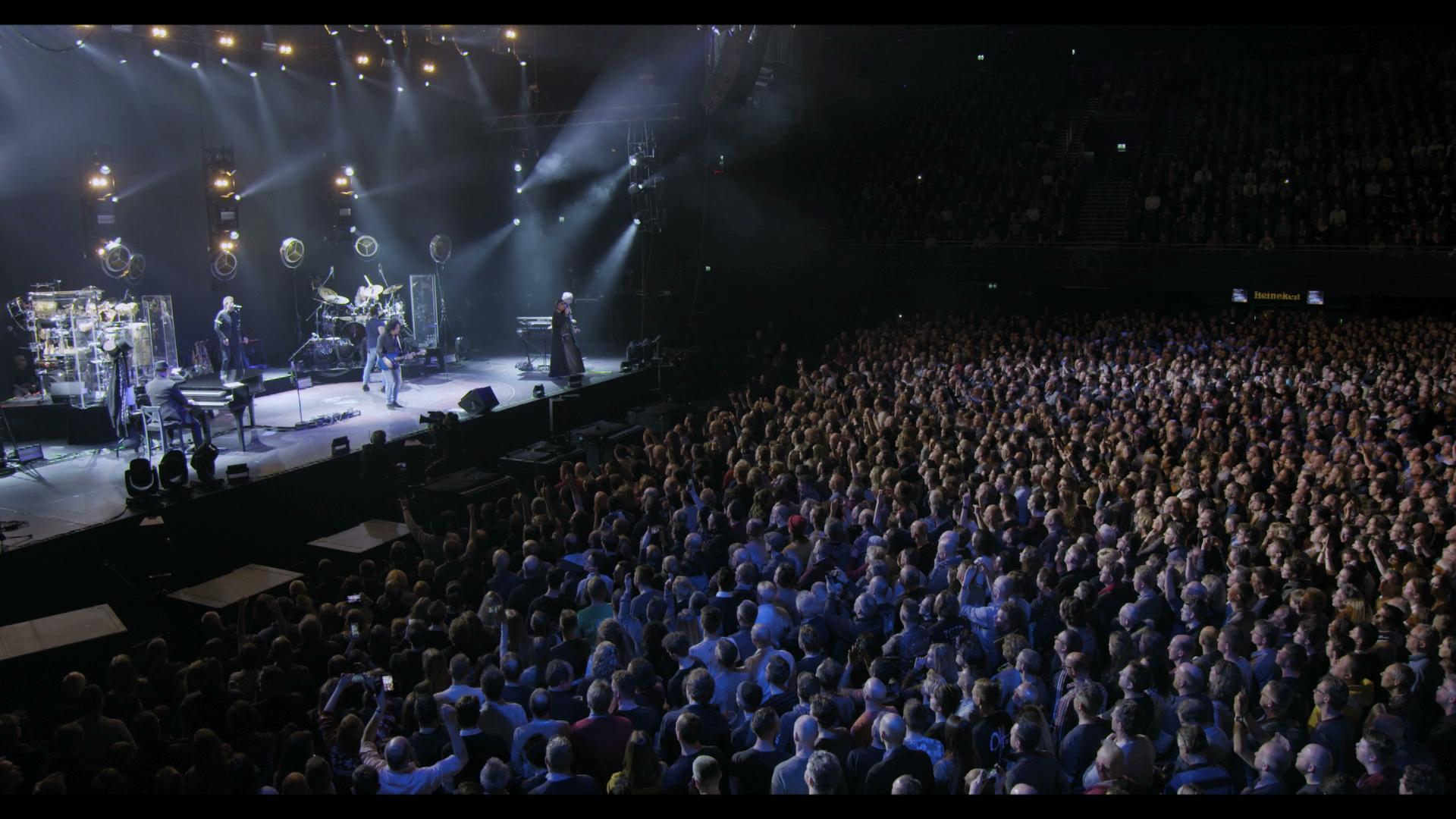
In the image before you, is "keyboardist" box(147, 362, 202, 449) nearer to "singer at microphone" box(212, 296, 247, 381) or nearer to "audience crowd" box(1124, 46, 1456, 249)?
"singer at microphone" box(212, 296, 247, 381)

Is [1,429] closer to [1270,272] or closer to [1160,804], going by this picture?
[1160,804]

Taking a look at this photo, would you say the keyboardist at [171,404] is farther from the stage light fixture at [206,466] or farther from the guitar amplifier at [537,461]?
the guitar amplifier at [537,461]

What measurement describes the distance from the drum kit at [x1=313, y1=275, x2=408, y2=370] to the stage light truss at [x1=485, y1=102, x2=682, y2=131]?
4.90 meters

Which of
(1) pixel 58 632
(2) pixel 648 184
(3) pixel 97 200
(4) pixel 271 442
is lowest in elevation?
(1) pixel 58 632

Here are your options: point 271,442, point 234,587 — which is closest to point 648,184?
point 271,442

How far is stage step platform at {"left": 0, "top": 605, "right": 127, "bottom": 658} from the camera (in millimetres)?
6559

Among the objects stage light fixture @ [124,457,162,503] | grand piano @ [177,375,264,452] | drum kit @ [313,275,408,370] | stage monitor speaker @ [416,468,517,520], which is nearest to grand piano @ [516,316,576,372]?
drum kit @ [313,275,408,370]

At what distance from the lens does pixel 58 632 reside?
6.91m

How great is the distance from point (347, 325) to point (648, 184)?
5.97 meters

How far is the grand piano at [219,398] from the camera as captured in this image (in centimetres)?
1205

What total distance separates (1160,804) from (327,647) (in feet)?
16.6

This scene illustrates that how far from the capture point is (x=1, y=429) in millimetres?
12359

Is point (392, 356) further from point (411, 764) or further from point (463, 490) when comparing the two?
point (411, 764)

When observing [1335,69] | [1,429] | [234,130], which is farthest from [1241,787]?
[1335,69]
